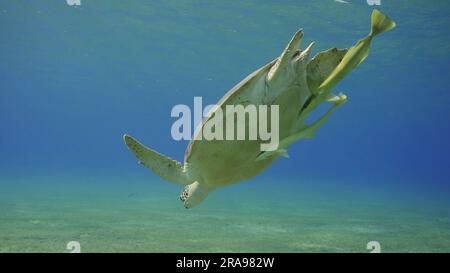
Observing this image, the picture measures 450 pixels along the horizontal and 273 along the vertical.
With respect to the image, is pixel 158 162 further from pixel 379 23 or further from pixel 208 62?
pixel 208 62

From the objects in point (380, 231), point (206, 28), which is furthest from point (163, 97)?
point (380, 231)

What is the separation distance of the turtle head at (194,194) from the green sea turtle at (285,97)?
713mm

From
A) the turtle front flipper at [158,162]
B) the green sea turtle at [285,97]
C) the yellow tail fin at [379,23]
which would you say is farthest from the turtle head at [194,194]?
the yellow tail fin at [379,23]

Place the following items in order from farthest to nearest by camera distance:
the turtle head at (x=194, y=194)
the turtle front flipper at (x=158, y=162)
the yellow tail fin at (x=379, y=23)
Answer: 1. the turtle head at (x=194, y=194)
2. the turtle front flipper at (x=158, y=162)
3. the yellow tail fin at (x=379, y=23)

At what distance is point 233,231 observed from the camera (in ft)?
33.4

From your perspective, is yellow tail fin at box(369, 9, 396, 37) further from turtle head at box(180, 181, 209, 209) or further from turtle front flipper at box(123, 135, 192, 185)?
turtle head at box(180, 181, 209, 209)

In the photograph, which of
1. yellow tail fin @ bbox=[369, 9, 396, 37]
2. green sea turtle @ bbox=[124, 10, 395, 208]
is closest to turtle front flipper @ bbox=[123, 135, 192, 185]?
green sea turtle @ bbox=[124, 10, 395, 208]

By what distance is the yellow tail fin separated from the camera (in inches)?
93.5

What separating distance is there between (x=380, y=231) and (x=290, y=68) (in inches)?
373

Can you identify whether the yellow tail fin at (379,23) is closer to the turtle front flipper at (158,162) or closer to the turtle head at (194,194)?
the turtle front flipper at (158,162)

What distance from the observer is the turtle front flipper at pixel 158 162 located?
378cm

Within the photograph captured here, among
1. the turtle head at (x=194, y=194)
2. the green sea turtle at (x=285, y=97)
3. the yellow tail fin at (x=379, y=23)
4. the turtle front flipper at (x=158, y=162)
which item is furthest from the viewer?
the turtle head at (x=194, y=194)

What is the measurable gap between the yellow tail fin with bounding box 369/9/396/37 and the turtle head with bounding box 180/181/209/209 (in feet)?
8.63
